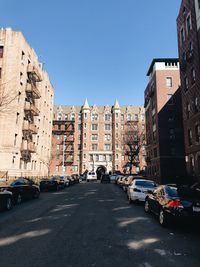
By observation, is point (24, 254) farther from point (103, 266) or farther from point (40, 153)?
point (40, 153)

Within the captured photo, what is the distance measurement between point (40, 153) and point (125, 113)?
44.4 meters

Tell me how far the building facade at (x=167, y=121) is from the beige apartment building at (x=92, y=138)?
28436 millimetres

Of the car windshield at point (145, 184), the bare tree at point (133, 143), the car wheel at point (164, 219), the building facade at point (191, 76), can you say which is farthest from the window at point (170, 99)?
the car wheel at point (164, 219)

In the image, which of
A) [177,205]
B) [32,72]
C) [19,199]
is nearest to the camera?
[177,205]

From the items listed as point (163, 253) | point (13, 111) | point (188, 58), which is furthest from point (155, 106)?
point (163, 253)

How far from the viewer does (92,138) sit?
Answer: 249 ft

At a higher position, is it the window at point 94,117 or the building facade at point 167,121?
the window at point 94,117

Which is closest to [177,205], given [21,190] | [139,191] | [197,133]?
[139,191]

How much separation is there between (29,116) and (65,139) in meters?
38.8

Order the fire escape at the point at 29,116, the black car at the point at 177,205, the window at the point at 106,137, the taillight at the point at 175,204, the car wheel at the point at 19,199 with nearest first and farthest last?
1. the black car at the point at 177,205
2. the taillight at the point at 175,204
3. the car wheel at the point at 19,199
4. the fire escape at the point at 29,116
5. the window at the point at 106,137

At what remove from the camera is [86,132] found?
75750 mm

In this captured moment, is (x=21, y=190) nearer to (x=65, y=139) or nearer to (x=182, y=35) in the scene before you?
(x=182, y=35)

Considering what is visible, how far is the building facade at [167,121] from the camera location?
4109cm

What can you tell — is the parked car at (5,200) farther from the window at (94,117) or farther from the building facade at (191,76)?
the window at (94,117)
